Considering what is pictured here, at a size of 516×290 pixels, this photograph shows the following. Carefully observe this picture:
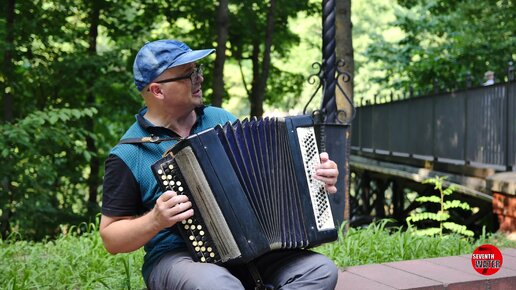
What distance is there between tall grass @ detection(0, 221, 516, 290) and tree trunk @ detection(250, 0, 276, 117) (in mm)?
10236

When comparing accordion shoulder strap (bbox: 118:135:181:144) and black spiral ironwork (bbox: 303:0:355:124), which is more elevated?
black spiral ironwork (bbox: 303:0:355:124)

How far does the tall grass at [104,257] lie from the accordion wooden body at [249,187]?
4.68ft

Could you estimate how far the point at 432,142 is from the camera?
44.1ft

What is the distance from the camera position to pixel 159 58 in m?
3.51

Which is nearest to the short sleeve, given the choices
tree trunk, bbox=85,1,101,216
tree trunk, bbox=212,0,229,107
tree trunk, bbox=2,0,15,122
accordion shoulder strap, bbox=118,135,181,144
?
accordion shoulder strap, bbox=118,135,181,144

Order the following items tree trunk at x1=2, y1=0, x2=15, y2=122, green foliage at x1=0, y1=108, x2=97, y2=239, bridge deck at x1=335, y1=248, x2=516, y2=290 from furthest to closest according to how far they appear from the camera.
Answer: tree trunk at x1=2, y1=0, x2=15, y2=122 → green foliage at x1=0, y1=108, x2=97, y2=239 → bridge deck at x1=335, y1=248, x2=516, y2=290

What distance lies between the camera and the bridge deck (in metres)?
4.32

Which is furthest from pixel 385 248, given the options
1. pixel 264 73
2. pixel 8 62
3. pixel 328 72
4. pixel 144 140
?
pixel 264 73

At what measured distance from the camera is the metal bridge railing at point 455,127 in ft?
33.0

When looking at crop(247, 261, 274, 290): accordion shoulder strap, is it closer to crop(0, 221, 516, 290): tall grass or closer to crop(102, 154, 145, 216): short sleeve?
crop(102, 154, 145, 216): short sleeve

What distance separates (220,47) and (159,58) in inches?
392

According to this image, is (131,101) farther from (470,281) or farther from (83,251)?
(470,281)

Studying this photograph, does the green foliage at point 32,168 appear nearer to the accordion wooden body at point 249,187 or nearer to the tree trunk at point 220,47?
the tree trunk at point 220,47

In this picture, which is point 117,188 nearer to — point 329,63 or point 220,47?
point 329,63
